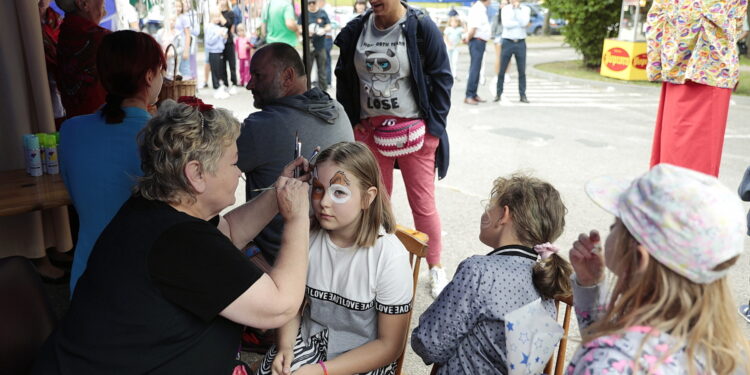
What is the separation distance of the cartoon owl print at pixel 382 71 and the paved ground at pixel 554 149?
106 centimetres

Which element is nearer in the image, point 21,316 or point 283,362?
point 21,316

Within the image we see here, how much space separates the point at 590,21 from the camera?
44.5 ft

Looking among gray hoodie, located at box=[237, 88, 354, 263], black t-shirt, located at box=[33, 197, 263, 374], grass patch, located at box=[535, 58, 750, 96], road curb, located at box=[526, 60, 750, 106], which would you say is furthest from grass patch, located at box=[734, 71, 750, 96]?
black t-shirt, located at box=[33, 197, 263, 374]

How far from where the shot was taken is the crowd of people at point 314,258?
1225 millimetres

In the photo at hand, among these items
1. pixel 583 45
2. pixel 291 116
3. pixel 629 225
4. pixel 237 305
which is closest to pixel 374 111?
pixel 291 116

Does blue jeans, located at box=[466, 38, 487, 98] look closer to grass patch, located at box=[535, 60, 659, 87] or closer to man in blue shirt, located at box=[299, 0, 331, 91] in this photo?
man in blue shirt, located at box=[299, 0, 331, 91]

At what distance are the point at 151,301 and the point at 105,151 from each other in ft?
3.30

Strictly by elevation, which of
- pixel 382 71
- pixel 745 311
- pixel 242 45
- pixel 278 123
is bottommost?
pixel 745 311

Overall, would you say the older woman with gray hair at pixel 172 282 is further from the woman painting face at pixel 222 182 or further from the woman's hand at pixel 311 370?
the woman's hand at pixel 311 370

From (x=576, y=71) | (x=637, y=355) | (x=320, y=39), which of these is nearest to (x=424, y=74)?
(x=637, y=355)

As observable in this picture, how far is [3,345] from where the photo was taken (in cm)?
167

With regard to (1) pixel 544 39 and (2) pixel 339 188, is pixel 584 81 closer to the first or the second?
(2) pixel 339 188

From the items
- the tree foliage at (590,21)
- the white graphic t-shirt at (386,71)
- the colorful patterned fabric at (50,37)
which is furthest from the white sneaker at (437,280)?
the tree foliage at (590,21)

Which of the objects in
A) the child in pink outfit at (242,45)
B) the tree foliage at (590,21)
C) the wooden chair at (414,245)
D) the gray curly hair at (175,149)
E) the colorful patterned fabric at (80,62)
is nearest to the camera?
the gray curly hair at (175,149)
